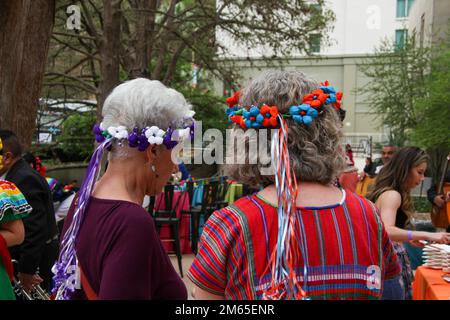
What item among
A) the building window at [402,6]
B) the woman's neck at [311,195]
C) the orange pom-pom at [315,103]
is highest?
the building window at [402,6]

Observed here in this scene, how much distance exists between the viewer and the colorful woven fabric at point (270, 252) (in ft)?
5.28

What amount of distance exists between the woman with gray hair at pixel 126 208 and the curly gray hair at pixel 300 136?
278mm

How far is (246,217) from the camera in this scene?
5.30 feet

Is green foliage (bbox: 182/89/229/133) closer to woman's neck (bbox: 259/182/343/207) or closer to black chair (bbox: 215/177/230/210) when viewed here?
black chair (bbox: 215/177/230/210)

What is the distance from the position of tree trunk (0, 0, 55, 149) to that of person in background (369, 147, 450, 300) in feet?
10.8

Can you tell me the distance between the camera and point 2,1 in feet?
14.9

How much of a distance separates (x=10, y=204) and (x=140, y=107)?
54.9 inches

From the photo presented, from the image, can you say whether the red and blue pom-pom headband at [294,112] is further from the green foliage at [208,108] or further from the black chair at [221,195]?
the green foliage at [208,108]

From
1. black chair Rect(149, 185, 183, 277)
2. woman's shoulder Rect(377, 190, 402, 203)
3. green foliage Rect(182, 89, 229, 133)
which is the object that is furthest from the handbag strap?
green foliage Rect(182, 89, 229, 133)

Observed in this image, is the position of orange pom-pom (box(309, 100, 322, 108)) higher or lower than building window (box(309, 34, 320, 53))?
lower

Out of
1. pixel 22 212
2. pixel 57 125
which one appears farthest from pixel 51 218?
pixel 57 125

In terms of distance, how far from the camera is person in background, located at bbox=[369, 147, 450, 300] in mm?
3502

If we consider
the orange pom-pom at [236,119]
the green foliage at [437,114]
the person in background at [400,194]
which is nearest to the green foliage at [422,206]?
the green foliage at [437,114]
